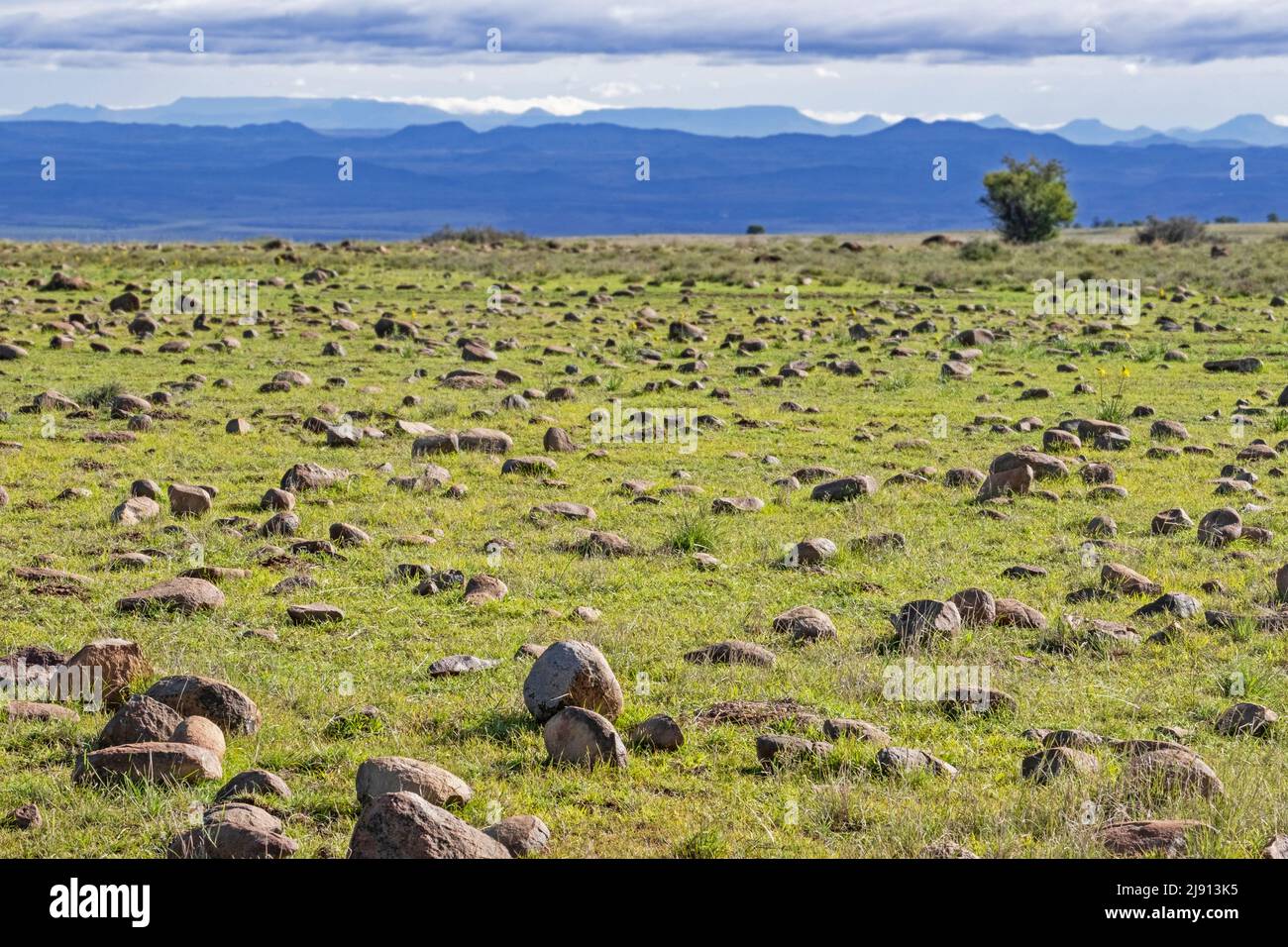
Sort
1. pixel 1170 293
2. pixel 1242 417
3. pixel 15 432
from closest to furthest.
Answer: pixel 15 432
pixel 1242 417
pixel 1170 293

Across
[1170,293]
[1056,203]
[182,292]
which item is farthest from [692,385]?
→ [1056,203]

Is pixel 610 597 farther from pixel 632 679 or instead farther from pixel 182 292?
pixel 182 292

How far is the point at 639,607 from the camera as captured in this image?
8.54 meters

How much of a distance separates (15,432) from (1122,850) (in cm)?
1300

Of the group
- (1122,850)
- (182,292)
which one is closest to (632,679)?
(1122,850)

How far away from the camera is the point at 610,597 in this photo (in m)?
8.73

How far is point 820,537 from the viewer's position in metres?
9.82

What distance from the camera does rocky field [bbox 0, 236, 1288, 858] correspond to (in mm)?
5355

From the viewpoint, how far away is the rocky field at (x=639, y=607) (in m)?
5.36
